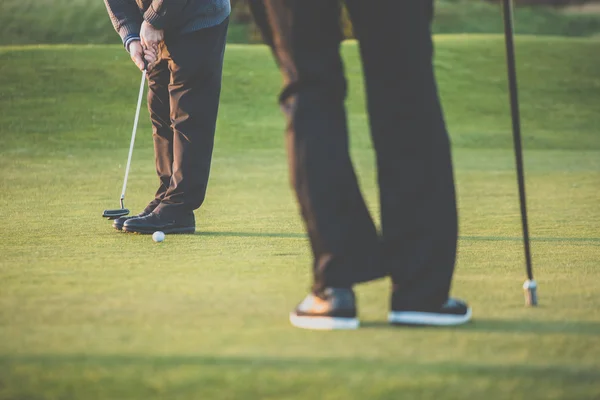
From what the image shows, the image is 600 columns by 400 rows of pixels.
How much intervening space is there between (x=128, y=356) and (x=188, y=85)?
2976mm

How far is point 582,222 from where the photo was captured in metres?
5.71

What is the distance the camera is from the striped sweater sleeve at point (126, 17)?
5.57 meters

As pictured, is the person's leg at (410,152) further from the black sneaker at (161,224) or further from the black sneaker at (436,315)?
the black sneaker at (161,224)

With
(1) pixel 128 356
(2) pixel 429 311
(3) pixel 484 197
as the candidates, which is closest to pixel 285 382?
(1) pixel 128 356

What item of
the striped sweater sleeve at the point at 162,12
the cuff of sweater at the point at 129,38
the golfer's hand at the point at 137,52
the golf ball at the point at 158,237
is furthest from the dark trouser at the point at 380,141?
the cuff of sweater at the point at 129,38

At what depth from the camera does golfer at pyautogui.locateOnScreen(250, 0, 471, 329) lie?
9.11 feet

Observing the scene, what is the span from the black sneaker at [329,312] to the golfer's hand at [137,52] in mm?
2840

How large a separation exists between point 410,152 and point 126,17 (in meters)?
3.10

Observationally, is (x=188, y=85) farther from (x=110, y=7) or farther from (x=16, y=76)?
(x=16, y=76)

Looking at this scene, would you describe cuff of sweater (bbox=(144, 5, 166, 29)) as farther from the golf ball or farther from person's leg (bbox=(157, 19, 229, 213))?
the golf ball

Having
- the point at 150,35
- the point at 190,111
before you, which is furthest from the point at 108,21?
the point at 190,111

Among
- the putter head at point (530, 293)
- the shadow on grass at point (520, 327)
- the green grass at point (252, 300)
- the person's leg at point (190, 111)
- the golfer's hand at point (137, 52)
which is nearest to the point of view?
the green grass at point (252, 300)

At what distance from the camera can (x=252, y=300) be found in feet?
10.5

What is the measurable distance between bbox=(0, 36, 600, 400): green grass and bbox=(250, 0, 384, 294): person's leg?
206mm
